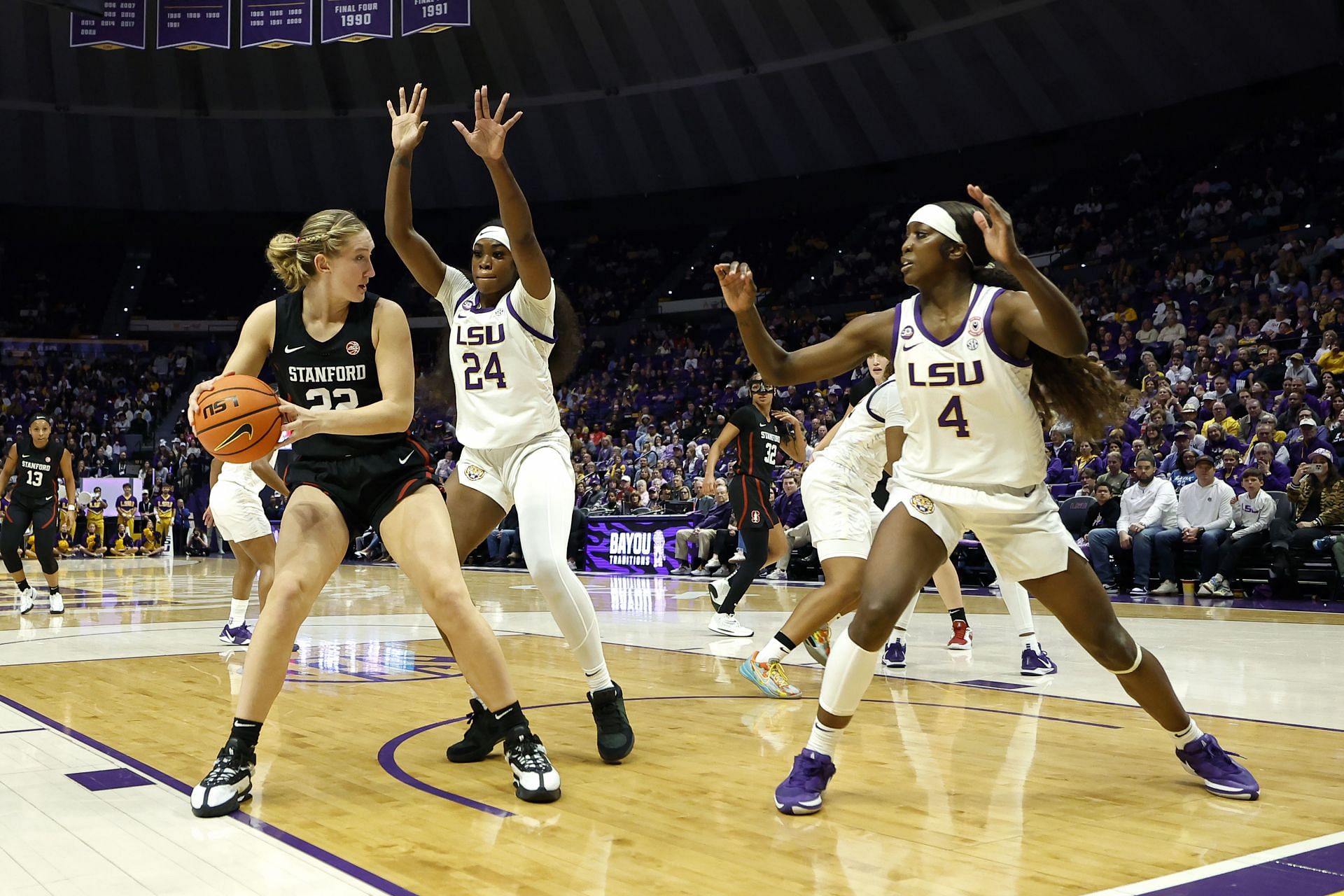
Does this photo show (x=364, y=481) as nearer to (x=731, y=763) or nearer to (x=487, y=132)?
(x=487, y=132)

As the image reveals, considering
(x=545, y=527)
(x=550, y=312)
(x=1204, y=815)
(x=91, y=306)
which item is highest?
(x=91, y=306)

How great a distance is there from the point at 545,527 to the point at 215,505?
14.9ft

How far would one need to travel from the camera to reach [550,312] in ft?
14.9

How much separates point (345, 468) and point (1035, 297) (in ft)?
7.61

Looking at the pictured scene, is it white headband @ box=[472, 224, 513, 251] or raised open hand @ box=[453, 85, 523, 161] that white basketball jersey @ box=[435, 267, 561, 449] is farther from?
raised open hand @ box=[453, 85, 523, 161]

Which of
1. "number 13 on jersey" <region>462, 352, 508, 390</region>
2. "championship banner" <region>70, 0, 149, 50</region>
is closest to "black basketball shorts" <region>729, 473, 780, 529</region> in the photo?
"number 13 on jersey" <region>462, 352, 508, 390</region>

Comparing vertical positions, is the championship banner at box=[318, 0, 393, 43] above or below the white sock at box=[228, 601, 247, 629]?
above

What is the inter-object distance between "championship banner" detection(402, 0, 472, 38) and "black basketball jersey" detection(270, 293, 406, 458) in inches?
680

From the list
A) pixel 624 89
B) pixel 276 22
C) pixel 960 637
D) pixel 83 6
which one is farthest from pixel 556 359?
pixel 624 89

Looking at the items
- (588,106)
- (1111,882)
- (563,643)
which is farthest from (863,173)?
(1111,882)

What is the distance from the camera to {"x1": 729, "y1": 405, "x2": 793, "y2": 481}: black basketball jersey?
8.19 m

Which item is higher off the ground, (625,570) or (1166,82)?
(1166,82)

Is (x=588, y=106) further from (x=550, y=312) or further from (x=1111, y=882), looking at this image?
(x=1111, y=882)

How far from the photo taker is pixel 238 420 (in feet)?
11.8
